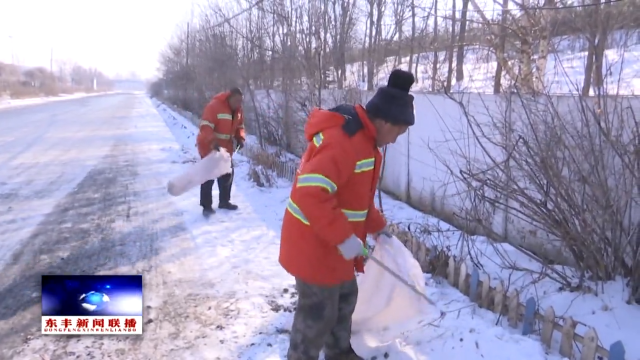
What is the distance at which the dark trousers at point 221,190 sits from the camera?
6.64 m

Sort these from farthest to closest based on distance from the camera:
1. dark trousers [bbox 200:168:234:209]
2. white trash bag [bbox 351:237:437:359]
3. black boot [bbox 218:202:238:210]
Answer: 1. black boot [bbox 218:202:238:210]
2. dark trousers [bbox 200:168:234:209]
3. white trash bag [bbox 351:237:437:359]

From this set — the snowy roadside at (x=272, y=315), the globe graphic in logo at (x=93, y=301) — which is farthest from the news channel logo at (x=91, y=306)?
the snowy roadside at (x=272, y=315)

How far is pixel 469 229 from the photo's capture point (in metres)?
5.40

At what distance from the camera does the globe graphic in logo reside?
3.24 metres

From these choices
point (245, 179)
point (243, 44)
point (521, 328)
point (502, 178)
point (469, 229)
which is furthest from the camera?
point (243, 44)

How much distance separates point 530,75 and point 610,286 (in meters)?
2.14

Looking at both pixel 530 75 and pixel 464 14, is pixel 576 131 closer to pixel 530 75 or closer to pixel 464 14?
pixel 530 75

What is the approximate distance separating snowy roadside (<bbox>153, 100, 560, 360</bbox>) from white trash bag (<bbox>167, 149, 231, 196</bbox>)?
19.9 inches

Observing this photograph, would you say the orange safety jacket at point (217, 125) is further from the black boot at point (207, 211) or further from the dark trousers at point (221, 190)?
the black boot at point (207, 211)

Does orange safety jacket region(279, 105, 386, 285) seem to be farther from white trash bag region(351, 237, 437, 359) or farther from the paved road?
the paved road

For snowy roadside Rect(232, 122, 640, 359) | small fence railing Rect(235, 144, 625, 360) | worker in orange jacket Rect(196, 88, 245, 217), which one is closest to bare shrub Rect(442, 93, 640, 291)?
snowy roadside Rect(232, 122, 640, 359)

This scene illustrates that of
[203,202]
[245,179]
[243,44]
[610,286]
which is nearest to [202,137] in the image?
[203,202]

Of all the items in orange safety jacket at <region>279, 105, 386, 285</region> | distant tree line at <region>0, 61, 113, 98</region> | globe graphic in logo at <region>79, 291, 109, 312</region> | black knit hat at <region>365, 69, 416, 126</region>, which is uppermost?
distant tree line at <region>0, 61, 113, 98</region>

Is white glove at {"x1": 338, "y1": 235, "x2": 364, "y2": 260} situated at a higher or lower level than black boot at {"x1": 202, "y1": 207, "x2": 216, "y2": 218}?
higher
